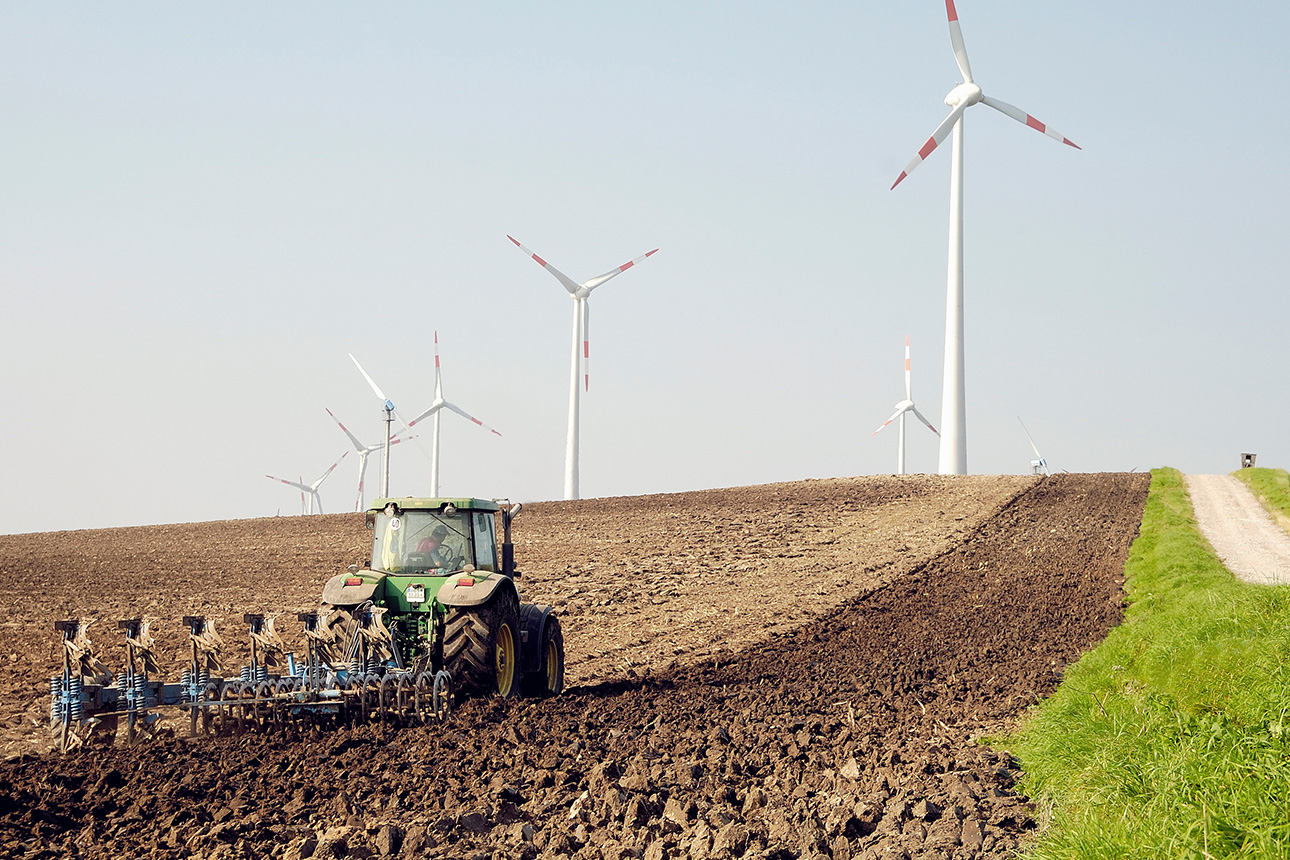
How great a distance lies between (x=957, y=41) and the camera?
1726 inches

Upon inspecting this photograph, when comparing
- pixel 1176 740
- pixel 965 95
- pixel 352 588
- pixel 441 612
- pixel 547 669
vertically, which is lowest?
pixel 547 669

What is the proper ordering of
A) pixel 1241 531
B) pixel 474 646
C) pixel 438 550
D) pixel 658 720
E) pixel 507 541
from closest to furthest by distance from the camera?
pixel 658 720
pixel 474 646
pixel 438 550
pixel 507 541
pixel 1241 531

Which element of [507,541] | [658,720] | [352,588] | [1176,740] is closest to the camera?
[1176,740]

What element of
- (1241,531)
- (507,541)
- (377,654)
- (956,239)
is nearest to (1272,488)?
(1241,531)

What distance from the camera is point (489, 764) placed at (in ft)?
31.9

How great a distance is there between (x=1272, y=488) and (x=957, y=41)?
2008cm

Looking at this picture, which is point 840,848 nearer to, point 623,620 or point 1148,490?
point 623,620

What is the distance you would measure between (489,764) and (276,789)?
176 cm

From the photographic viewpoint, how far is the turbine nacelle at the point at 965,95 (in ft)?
145

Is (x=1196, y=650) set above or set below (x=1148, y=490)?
below

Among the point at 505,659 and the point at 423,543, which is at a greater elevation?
the point at 423,543

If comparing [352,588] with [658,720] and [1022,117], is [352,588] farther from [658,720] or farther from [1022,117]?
[1022,117]

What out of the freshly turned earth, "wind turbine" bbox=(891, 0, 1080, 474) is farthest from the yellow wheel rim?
"wind turbine" bbox=(891, 0, 1080, 474)

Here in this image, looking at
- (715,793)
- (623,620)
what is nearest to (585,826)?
(715,793)
